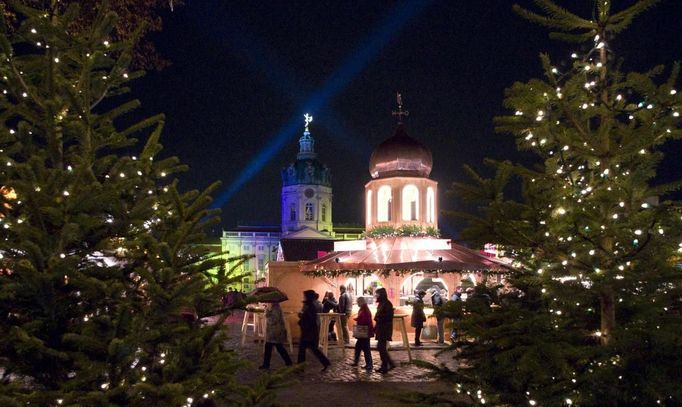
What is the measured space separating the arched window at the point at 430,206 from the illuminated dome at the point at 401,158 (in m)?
0.70

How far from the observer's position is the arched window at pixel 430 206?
83.4ft

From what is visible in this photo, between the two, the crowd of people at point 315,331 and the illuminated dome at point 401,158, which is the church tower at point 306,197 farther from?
the crowd of people at point 315,331

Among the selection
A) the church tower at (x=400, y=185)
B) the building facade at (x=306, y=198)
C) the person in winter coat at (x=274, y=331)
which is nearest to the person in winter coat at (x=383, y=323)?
the person in winter coat at (x=274, y=331)

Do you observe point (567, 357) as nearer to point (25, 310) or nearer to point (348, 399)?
point (25, 310)

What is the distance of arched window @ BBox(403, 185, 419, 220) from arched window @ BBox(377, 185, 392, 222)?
0.63 m

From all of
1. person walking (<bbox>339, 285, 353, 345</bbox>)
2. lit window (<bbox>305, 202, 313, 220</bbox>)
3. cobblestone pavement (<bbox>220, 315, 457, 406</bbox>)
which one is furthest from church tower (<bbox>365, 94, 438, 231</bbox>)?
lit window (<bbox>305, 202, 313, 220</bbox>)

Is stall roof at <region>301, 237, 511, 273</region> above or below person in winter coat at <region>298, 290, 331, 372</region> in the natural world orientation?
above

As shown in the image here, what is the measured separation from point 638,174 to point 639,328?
3.58 ft

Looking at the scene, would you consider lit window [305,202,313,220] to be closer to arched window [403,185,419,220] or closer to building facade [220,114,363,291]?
building facade [220,114,363,291]

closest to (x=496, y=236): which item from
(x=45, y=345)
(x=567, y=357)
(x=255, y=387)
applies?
(x=567, y=357)

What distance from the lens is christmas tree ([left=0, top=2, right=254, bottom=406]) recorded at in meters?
3.86

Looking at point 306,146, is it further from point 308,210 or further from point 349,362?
point 349,362

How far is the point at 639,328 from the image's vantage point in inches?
173

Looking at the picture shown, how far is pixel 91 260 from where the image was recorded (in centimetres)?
448
